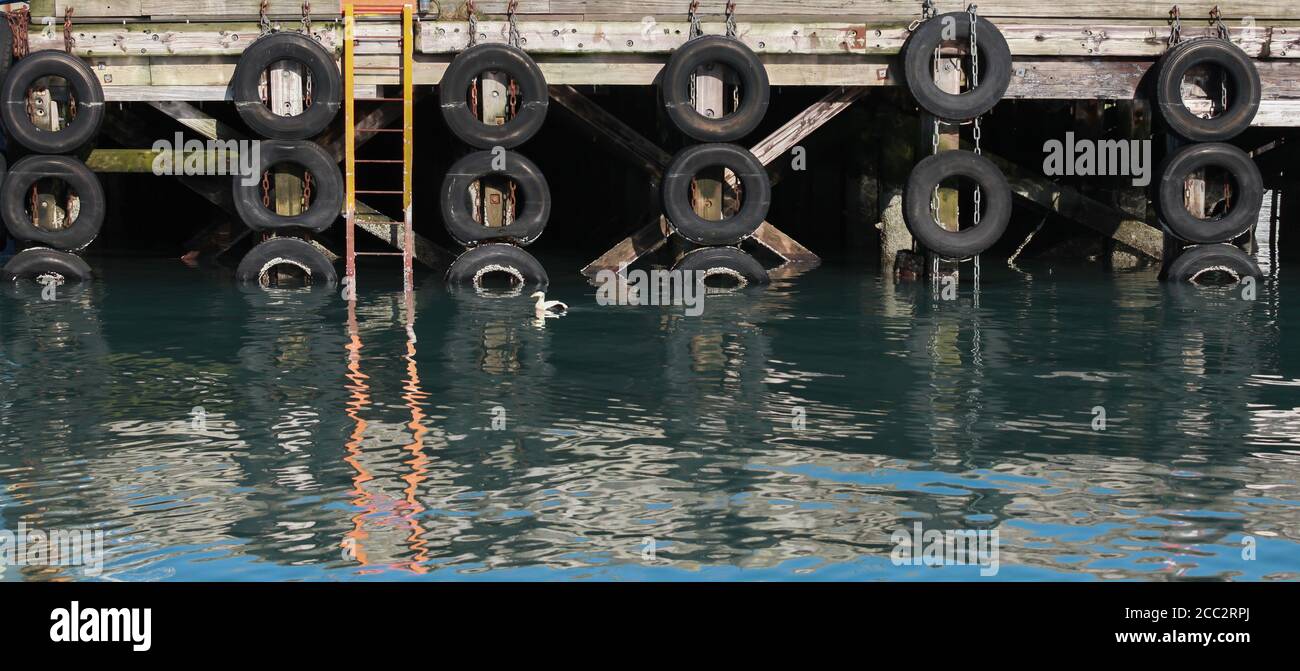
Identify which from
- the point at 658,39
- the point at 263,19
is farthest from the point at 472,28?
the point at 263,19

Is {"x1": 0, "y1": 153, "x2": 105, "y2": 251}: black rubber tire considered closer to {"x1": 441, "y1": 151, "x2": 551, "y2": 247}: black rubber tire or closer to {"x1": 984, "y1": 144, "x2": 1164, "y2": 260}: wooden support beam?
{"x1": 441, "y1": 151, "x2": 551, "y2": 247}: black rubber tire

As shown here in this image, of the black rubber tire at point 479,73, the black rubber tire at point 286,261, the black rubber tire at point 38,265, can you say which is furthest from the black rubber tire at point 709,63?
the black rubber tire at point 38,265

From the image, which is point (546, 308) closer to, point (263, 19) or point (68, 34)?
point (263, 19)

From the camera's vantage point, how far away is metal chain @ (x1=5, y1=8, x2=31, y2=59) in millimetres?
16750

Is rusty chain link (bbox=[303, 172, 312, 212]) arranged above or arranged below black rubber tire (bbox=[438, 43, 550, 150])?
below

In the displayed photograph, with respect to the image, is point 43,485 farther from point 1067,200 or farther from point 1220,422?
point 1067,200

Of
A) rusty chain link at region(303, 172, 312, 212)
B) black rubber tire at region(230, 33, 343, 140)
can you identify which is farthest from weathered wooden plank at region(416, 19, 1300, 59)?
rusty chain link at region(303, 172, 312, 212)

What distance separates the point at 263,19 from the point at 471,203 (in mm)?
2787

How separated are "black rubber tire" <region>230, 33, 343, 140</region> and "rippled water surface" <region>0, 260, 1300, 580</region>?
2431mm

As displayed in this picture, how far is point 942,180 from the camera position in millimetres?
16938

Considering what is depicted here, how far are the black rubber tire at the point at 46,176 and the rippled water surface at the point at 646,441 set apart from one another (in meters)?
2.07
